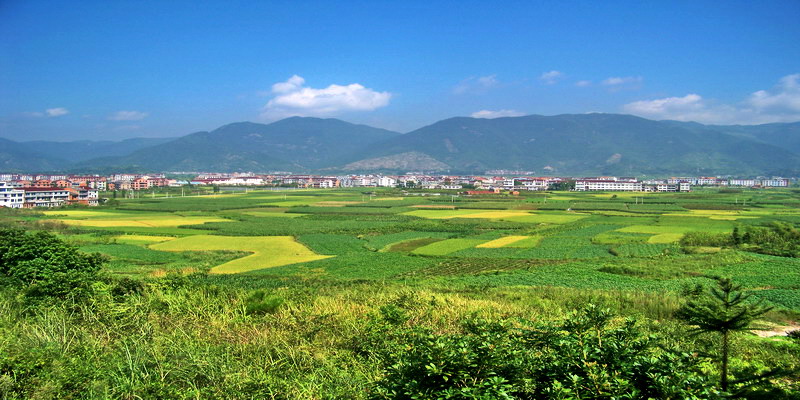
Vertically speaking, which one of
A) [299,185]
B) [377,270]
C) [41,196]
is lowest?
[377,270]

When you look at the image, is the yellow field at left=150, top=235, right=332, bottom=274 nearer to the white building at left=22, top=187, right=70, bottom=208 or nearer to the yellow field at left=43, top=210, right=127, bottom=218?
the yellow field at left=43, top=210, right=127, bottom=218

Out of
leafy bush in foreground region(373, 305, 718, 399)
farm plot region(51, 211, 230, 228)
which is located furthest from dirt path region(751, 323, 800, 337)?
farm plot region(51, 211, 230, 228)

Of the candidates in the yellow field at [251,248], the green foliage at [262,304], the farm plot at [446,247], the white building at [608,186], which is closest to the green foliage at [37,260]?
the green foliage at [262,304]

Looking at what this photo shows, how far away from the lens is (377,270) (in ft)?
71.7

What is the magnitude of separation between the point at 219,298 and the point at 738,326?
8.27 metres

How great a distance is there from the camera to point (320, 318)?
775 centimetres

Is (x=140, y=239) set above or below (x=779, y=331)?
below

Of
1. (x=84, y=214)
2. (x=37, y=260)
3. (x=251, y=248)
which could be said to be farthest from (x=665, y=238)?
(x=84, y=214)

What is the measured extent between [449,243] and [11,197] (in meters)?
46.9

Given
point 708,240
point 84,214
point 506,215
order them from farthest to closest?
1. point 506,215
2. point 84,214
3. point 708,240

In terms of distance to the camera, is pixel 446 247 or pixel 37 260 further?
pixel 446 247

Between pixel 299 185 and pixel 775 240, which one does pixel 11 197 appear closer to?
pixel 775 240

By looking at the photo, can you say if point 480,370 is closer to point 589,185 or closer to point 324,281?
point 324,281

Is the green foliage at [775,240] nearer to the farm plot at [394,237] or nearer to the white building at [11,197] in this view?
the farm plot at [394,237]
